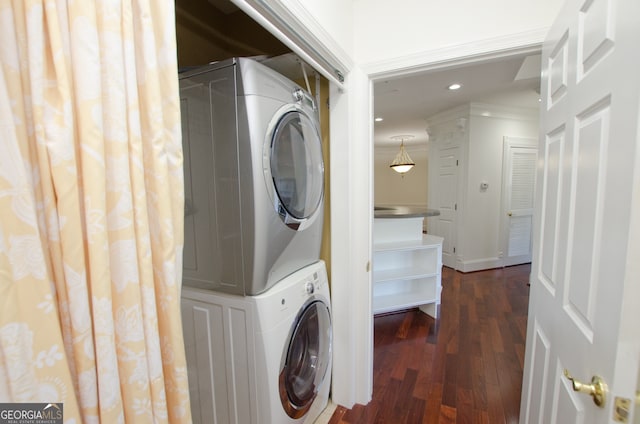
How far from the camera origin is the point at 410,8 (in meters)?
Answer: 1.36

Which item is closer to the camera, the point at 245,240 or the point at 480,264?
the point at 245,240

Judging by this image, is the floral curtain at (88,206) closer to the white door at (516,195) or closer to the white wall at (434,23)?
the white wall at (434,23)

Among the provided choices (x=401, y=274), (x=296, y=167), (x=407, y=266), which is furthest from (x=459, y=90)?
(x=296, y=167)

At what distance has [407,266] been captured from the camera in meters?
2.84

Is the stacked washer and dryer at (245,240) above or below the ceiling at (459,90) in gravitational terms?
below

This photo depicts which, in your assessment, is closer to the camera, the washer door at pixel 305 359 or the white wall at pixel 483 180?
the washer door at pixel 305 359

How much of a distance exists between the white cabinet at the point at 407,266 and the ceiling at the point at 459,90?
146 cm

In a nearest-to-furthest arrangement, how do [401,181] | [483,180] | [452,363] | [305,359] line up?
[305,359] → [452,363] → [483,180] → [401,181]

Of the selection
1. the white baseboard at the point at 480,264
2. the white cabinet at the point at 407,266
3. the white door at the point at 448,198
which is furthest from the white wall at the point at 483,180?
the white cabinet at the point at 407,266

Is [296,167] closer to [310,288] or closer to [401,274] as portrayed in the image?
[310,288]

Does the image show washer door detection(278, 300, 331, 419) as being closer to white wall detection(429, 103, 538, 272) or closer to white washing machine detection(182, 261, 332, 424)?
white washing machine detection(182, 261, 332, 424)

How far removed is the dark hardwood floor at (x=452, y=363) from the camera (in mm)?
1635

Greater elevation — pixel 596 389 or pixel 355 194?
pixel 355 194

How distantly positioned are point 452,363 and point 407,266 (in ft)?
3.15
